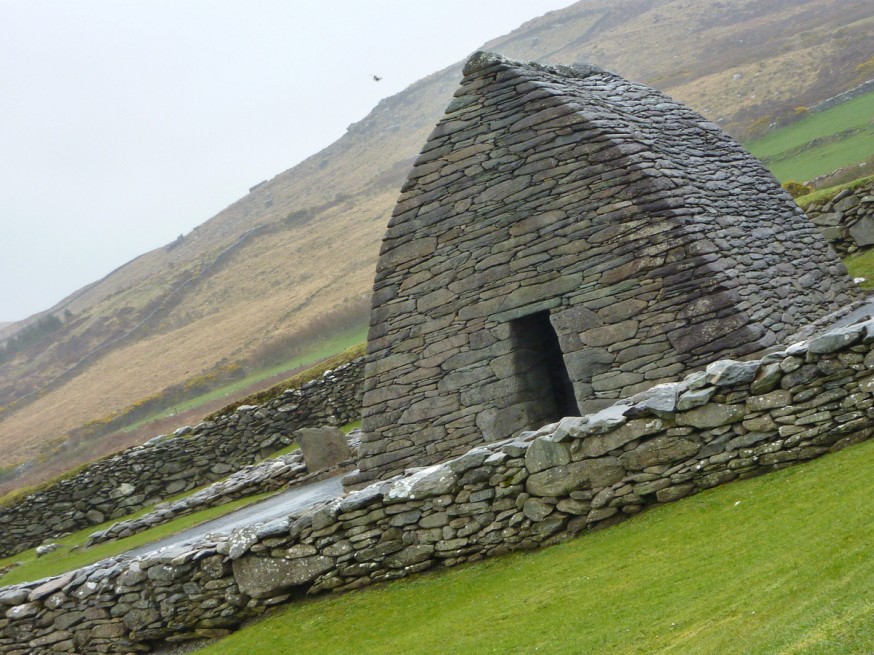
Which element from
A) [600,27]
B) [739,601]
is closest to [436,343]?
[739,601]

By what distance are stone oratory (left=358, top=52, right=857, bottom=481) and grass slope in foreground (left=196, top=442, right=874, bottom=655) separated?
452 centimetres

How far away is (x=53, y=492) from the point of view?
25.5 m

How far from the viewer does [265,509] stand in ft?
54.1

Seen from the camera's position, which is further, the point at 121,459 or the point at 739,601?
the point at 121,459

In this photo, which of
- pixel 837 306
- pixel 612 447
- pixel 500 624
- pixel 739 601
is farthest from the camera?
pixel 837 306

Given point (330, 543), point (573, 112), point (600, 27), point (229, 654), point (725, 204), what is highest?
point (600, 27)

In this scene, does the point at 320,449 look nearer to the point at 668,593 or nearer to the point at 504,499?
the point at 504,499

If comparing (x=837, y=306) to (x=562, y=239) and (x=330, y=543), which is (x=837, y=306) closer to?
(x=562, y=239)

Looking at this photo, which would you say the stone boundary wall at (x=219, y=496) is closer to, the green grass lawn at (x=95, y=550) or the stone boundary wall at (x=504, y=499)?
the green grass lawn at (x=95, y=550)

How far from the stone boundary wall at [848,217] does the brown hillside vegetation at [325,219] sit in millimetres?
30225

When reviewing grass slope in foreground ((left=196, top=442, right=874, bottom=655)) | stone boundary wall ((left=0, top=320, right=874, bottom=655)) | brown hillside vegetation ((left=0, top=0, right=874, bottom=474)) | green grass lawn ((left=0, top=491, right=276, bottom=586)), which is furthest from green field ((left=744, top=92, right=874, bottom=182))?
grass slope in foreground ((left=196, top=442, right=874, bottom=655))

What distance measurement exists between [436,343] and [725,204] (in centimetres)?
502

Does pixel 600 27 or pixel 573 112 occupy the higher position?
pixel 600 27

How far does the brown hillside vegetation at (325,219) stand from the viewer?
2478 inches
